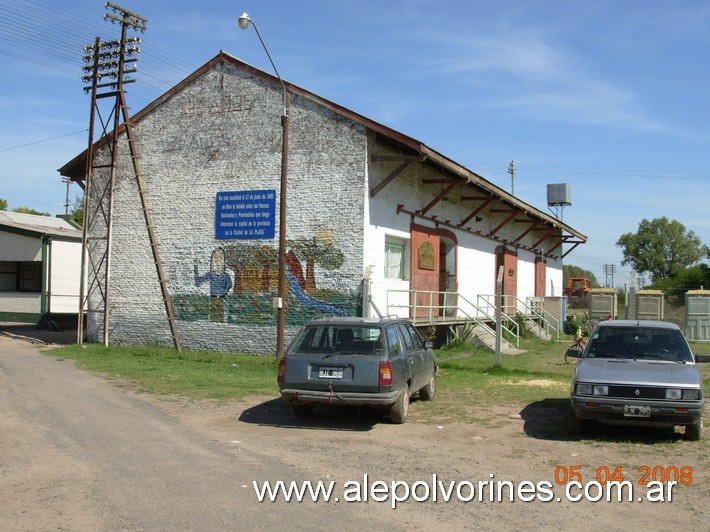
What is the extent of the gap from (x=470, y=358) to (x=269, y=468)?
12918 mm

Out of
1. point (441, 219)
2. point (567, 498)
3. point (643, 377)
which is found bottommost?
point (567, 498)

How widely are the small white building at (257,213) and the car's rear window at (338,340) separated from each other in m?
7.86

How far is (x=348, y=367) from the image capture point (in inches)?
399

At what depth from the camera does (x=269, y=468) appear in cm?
774

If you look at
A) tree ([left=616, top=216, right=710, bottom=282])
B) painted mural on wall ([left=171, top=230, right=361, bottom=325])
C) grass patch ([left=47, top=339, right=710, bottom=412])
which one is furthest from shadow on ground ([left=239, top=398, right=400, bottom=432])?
tree ([left=616, top=216, right=710, bottom=282])

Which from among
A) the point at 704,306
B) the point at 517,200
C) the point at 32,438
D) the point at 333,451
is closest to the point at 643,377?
the point at 333,451

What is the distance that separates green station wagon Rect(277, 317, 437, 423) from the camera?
10055mm

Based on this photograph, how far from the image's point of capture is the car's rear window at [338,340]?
1048cm

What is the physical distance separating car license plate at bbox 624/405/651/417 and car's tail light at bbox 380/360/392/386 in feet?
10.0

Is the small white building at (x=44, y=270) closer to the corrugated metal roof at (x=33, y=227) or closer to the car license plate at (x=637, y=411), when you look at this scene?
the corrugated metal roof at (x=33, y=227)

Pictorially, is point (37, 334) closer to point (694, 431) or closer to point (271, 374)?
point (271, 374)

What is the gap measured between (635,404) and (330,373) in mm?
3979

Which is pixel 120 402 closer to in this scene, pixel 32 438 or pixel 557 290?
pixel 32 438

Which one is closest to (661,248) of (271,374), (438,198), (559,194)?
(559,194)
